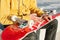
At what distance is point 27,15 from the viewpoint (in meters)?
1.01

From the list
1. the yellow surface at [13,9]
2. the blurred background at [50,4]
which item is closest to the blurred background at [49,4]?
the blurred background at [50,4]

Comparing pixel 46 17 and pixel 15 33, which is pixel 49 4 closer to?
pixel 46 17

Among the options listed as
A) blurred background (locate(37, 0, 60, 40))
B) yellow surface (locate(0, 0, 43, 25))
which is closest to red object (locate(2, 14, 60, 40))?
yellow surface (locate(0, 0, 43, 25))

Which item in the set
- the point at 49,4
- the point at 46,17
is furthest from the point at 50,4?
the point at 46,17

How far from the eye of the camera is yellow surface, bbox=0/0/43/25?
928 millimetres

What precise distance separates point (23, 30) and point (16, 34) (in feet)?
0.13

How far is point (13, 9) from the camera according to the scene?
971mm

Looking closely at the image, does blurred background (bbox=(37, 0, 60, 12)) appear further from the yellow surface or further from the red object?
the red object

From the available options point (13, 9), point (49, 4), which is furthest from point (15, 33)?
point (49, 4)

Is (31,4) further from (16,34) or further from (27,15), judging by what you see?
(16,34)

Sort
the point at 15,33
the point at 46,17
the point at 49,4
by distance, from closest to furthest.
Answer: the point at 15,33 < the point at 46,17 < the point at 49,4

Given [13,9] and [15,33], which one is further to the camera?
[13,9]

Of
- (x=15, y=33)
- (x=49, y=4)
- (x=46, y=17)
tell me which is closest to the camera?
(x=15, y=33)

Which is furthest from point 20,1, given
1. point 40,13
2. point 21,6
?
point 40,13
